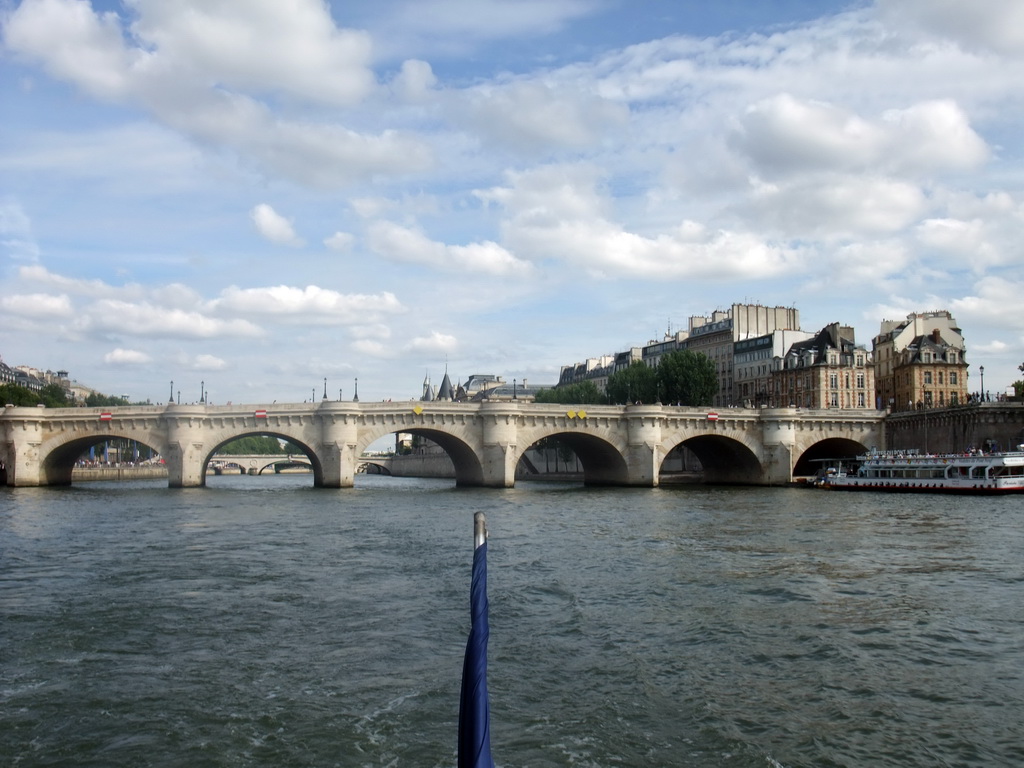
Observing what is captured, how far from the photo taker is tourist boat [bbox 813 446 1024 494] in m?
55.2

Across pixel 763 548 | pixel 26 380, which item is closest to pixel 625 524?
pixel 763 548

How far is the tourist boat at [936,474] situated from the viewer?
55219 millimetres

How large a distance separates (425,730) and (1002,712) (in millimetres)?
7061

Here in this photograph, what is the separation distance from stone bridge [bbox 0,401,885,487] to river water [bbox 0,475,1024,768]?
31716mm

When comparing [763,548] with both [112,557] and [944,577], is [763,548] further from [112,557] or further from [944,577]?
[112,557]

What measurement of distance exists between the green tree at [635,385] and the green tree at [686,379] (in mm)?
1268

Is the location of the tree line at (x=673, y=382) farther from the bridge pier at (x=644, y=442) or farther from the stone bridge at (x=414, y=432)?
the bridge pier at (x=644, y=442)

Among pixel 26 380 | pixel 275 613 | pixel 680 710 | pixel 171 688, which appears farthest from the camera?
pixel 26 380

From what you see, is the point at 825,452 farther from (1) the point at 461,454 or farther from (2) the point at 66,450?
(2) the point at 66,450

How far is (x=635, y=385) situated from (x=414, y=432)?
106 feet

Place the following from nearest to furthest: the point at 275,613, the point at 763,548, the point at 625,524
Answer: the point at 275,613, the point at 763,548, the point at 625,524

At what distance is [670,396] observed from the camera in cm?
9119

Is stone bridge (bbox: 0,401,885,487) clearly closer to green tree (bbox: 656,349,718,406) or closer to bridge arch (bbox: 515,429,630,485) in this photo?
bridge arch (bbox: 515,429,630,485)

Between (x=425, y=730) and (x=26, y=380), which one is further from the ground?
(x=26, y=380)
